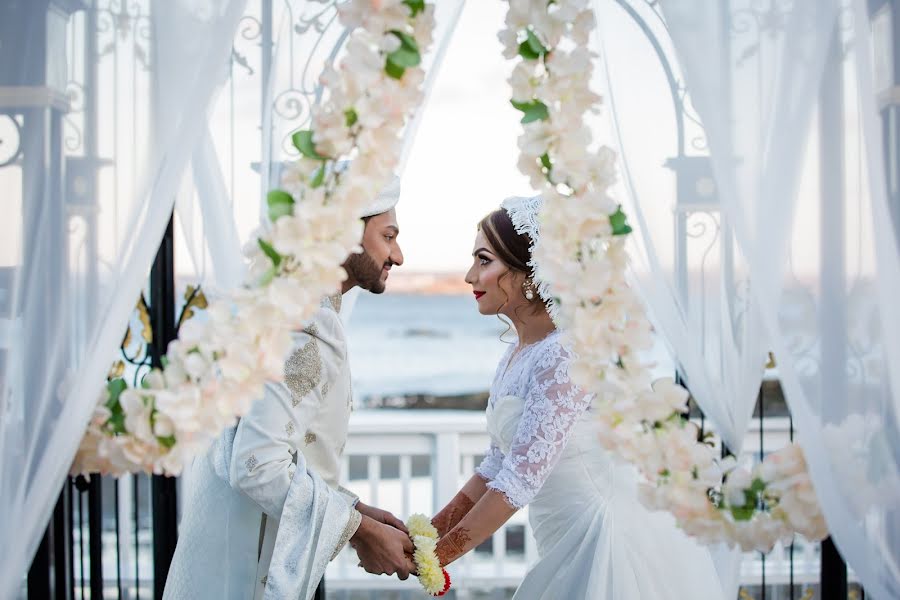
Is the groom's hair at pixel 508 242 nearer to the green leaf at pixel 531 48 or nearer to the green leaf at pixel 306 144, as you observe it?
the green leaf at pixel 531 48

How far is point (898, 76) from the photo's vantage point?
158cm

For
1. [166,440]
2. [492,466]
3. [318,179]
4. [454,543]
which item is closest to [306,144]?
[318,179]

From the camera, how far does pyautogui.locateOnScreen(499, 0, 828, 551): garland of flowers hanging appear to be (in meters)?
1.54

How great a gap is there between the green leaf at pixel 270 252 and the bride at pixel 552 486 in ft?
3.00

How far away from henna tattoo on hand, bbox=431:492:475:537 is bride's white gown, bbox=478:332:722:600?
0.22m

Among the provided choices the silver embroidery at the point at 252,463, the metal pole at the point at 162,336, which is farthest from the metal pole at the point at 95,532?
the silver embroidery at the point at 252,463

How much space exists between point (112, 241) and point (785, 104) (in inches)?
52.0


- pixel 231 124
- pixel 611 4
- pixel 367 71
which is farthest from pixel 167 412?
pixel 611 4

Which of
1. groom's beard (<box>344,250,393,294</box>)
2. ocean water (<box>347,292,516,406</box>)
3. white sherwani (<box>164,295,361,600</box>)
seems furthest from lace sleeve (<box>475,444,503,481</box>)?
ocean water (<box>347,292,516,406</box>)

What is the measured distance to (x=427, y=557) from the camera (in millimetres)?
2096

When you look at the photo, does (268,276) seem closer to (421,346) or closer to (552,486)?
(552,486)

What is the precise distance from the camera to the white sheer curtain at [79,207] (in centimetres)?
159

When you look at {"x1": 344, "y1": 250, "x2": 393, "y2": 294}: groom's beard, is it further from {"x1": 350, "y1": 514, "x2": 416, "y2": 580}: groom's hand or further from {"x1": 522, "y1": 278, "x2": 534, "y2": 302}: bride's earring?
{"x1": 350, "y1": 514, "x2": 416, "y2": 580}: groom's hand

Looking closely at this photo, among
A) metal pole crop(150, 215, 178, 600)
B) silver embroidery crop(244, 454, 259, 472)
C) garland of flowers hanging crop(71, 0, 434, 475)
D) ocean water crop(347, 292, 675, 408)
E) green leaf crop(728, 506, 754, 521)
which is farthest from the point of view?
ocean water crop(347, 292, 675, 408)
